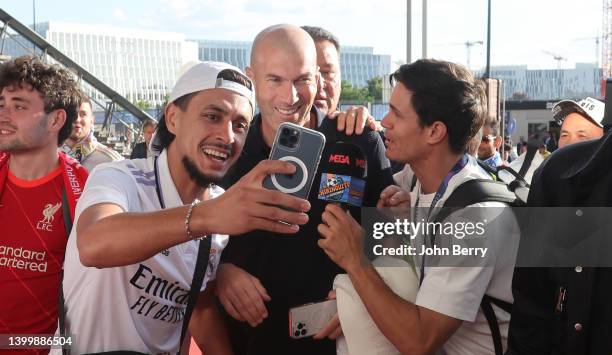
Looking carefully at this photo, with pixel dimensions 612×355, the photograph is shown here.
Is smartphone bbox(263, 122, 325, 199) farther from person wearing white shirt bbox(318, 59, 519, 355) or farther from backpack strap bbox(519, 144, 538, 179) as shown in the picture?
backpack strap bbox(519, 144, 538, 179)

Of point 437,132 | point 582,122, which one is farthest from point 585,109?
point 437,132

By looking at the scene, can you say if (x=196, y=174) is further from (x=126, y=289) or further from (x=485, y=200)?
(x=485, y=200)

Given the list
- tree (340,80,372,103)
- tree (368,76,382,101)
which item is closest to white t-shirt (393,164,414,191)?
tree (368,76,382,101)

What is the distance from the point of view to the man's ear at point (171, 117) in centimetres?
262

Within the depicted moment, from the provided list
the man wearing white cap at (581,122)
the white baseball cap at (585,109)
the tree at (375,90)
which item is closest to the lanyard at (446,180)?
the man wearing white cap at (581,122)

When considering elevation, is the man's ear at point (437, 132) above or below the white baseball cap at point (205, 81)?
below

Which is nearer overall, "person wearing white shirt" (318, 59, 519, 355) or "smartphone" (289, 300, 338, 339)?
"person wearing white shirt" (318, 59, 519, 355)

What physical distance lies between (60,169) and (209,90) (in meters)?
1.19

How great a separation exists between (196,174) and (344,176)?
2.46ft

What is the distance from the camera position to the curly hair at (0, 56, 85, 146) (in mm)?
3330

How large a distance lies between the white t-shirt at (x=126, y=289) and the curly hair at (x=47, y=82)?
1.11 metres

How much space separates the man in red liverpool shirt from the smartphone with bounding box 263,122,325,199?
145 centimetres

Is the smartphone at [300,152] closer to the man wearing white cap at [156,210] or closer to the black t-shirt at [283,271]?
the man wearing white cap at [156,210]

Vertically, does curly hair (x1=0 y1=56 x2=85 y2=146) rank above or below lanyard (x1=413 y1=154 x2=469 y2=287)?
above
